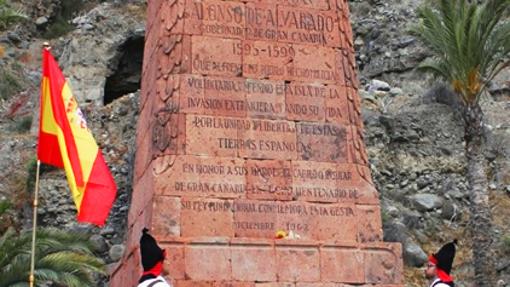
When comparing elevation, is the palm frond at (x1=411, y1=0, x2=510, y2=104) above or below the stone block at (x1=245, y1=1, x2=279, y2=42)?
above

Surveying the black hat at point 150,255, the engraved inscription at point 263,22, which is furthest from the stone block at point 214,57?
the black hat at point 150,255

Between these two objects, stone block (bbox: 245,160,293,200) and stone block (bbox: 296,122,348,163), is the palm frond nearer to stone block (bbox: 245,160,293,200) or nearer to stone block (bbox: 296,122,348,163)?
stone block (bbox: 296,122,348,163)

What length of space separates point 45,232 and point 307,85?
781 cm

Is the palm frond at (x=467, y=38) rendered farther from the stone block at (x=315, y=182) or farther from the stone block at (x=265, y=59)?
the stone block at (x=315, y=182)

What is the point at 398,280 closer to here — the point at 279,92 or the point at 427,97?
the point at 279,92

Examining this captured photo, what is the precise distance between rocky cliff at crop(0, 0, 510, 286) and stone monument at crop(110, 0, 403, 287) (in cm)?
996

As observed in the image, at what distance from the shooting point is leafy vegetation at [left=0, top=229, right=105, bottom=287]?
15781 mm

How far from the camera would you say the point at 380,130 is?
25953 millimetres

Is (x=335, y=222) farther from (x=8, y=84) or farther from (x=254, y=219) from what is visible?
(x=8, y=84)

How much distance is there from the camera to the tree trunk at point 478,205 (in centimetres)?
2039

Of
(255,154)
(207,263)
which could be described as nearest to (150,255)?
(207,263)

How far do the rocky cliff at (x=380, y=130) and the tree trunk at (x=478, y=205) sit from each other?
0.86 m

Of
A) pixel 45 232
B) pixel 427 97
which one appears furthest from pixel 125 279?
pixel 427 97

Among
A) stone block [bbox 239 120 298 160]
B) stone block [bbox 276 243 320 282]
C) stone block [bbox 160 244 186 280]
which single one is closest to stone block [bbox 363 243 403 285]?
stone block [bbox 276 243 320 282]
